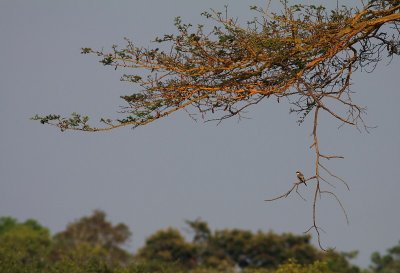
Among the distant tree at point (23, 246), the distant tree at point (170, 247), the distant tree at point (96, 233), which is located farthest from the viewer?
the distant tree at point (96, 233)

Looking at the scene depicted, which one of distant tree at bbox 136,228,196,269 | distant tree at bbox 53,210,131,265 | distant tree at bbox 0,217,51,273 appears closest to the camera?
distant tree at bbox 0,217,51,273

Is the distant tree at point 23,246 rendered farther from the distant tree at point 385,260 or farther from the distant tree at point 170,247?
the distant tree at point 385,260

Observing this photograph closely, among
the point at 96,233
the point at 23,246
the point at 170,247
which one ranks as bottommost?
the point at 23,246

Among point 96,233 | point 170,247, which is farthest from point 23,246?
point 96,233

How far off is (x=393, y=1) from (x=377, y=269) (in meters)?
53.1

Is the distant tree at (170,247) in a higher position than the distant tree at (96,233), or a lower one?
lower

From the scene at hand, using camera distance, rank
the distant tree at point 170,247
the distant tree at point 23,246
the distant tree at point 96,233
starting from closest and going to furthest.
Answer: the distant tree at point 23,246, the distant tree at point 170,247, the distant tree at point 96,233

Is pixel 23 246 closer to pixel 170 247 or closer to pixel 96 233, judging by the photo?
pixel 170 247

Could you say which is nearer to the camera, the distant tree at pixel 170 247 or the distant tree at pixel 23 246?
the distant tree at pixel 23 246

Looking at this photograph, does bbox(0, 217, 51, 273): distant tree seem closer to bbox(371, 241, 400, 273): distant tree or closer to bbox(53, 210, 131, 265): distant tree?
bbox(53, 210, 131, 265): distant tree

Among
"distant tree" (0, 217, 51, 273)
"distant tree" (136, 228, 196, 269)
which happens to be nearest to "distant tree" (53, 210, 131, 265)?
"distant tree" (0, 217, 51, 273)

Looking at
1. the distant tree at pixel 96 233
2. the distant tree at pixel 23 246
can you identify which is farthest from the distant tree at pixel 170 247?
the distant tree at pixel 96 233

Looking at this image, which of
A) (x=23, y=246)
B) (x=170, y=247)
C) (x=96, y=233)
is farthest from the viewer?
(x=96, y=233)

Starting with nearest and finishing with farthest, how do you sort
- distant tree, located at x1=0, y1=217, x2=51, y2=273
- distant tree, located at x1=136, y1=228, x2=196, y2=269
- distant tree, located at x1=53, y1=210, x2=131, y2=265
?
distant tree, located at x1=0, y1=217, x2=51, y2=273
distant tree, located at x1=136, y1=228, x2=196, y2=269
distant tree, located at x1=53, y1=210, x2=131, y2=265
